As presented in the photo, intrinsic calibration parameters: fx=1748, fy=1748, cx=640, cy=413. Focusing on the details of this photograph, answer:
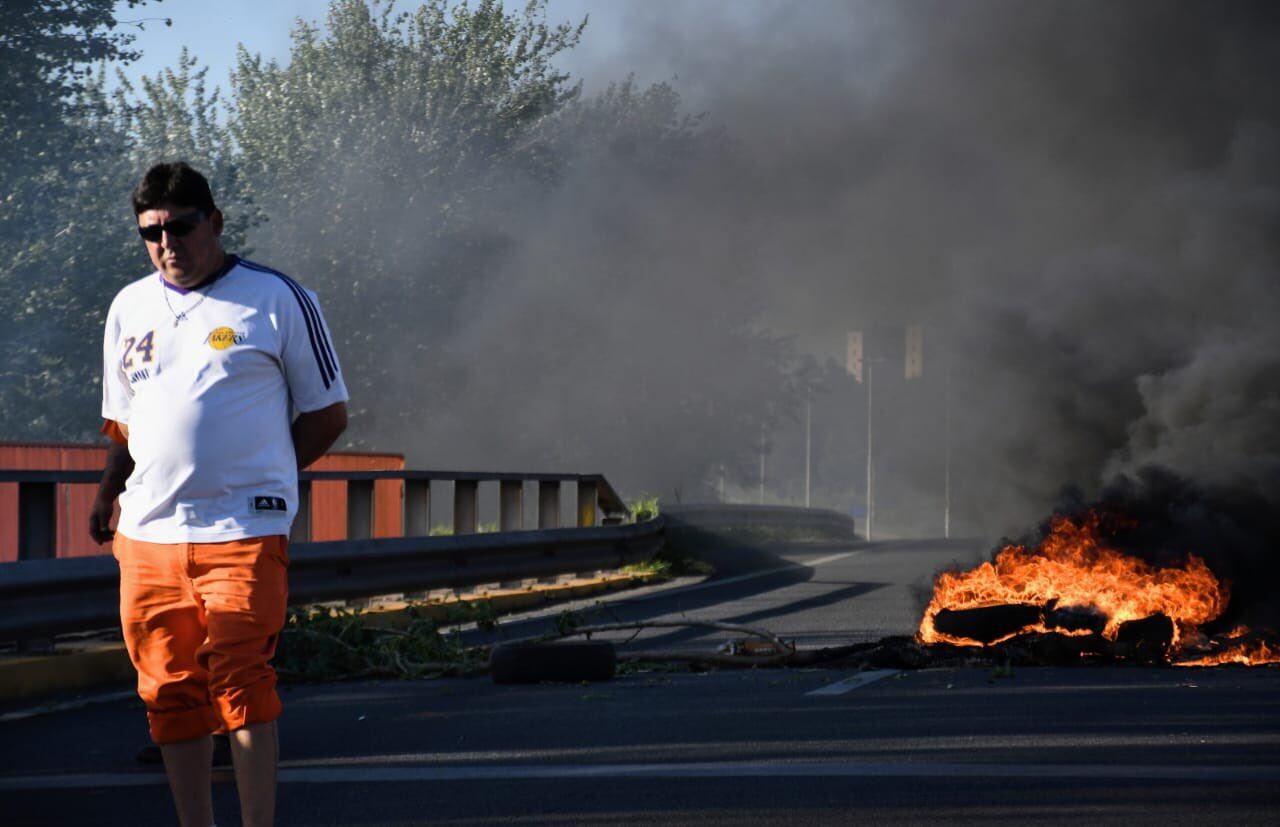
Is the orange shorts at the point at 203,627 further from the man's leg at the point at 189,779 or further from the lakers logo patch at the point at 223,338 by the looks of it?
the lakers logo patch at the point at 223,338

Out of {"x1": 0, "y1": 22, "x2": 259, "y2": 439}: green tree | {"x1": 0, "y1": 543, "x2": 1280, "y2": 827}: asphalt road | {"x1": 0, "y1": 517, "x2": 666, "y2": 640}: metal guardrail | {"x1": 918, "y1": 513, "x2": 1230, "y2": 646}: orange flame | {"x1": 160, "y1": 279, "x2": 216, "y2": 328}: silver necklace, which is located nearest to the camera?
{"x1": 160, "y1": 279, "x2": 216, "y2": 328}: silver necklace

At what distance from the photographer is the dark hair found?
4.35m

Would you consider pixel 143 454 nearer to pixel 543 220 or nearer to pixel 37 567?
pixel 37 567

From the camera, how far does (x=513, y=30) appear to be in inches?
1853

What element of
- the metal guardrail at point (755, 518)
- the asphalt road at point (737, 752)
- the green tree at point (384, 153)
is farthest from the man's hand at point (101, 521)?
the green tree at point (384, 153)

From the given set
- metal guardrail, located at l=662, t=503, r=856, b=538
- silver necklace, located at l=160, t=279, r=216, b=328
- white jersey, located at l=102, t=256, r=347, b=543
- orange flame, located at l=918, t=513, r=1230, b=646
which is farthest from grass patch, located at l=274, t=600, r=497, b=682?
metal guardrail, located at l=662, t=503, r=856, b=538

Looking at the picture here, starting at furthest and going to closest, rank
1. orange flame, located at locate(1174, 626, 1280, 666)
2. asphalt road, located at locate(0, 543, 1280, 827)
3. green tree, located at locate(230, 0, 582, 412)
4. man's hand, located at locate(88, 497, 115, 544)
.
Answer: green tree, located at locate(230, 0, 582, 412) → orange flame, located at locate(1174, 626, 1280, 666) → asphalt road, located at locate(0, 543, 1280, 827) → man's hand, located at locate(88, 497, 115, 544)

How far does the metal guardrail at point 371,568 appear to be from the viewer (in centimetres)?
817

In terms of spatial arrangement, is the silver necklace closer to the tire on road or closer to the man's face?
the man's face

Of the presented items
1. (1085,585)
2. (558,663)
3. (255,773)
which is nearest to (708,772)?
(255,773)

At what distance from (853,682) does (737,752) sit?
2.38 meters

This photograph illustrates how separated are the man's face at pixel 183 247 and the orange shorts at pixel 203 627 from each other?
2.20 feet

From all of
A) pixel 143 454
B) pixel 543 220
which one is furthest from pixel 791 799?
pixel 543 220

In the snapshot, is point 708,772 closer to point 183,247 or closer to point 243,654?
point 243,654
